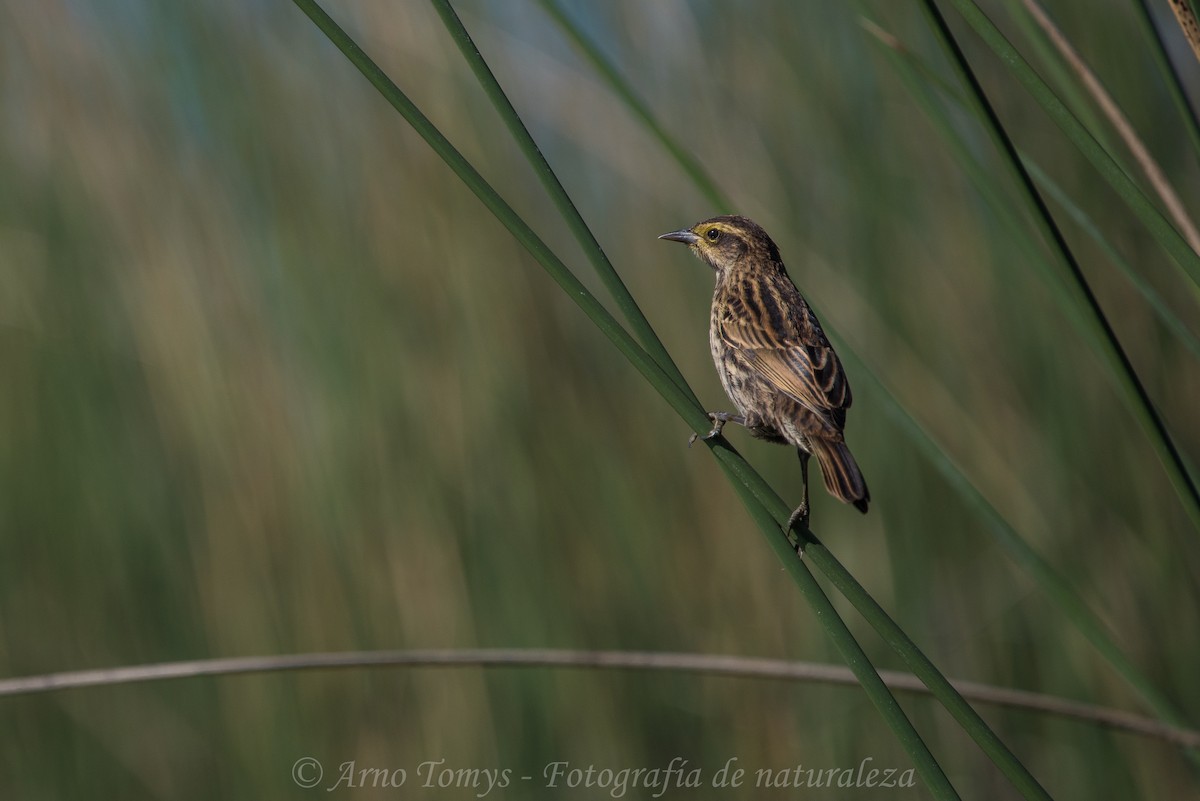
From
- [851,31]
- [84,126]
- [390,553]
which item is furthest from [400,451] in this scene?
[851,31]

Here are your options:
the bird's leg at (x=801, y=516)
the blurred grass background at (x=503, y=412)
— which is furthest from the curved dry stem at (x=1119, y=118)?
the blurred grass background at (x=503, y=412)

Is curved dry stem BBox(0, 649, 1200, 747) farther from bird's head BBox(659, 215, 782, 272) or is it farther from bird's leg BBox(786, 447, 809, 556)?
bird's head BBox(659, 215, 782, 272)

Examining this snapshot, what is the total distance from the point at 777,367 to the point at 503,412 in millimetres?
1389

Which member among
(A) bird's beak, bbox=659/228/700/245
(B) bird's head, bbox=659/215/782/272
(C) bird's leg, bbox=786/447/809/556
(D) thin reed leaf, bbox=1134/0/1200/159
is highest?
(A) bird's beak, bbox=659/228/700/245

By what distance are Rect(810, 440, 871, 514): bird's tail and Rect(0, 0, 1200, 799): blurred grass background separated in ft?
3.75

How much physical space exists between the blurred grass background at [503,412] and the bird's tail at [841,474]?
114 centimetres

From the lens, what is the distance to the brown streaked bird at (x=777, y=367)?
6.90 ft

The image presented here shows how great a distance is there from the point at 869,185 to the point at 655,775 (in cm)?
179

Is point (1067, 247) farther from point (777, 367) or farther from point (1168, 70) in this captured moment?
point (777, 367)

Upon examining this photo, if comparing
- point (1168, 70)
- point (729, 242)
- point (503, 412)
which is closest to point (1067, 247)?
point (1168, 70)

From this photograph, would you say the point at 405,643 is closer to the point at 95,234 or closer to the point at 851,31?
the point at 95,234

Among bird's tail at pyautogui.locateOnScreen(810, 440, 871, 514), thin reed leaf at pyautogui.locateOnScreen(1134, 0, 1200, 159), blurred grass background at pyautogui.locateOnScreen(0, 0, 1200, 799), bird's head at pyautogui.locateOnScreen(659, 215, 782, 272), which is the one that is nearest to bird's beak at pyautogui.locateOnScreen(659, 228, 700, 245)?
bird's head at pyautogui.locateOnScreen(659, 215, 782, 272)

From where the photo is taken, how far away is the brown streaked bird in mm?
2104

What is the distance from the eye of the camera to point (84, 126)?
377 cm
